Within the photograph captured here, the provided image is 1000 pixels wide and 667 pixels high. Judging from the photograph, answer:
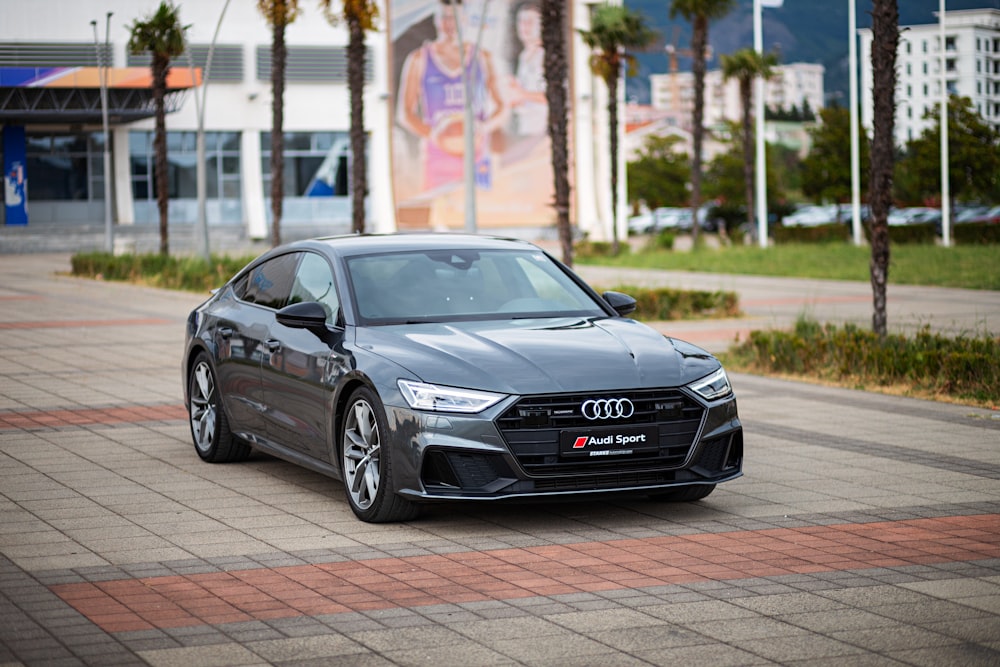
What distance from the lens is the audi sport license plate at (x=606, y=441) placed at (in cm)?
763

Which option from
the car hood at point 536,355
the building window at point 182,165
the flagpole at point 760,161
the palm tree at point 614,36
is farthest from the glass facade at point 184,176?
the car hood at point 536,355

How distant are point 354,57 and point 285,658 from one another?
31420mm

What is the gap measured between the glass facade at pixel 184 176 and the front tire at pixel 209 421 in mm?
59740

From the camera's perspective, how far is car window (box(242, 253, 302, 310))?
31.4 ft

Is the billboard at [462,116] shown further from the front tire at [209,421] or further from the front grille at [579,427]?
the front grille at [579,427]

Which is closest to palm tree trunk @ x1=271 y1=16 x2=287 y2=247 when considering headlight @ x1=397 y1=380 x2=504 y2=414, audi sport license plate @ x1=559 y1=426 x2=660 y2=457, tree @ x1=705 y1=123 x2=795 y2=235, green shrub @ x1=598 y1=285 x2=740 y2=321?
green shrub @ x1=598 y1=285 x2=740 y2=321

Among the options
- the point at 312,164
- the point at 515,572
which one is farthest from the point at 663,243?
the point at 515,572

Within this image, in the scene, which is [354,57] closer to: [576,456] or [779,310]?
[779,310]

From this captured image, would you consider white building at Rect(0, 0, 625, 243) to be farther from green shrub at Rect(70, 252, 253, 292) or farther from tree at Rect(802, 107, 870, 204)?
green shrub at Rect(70, 252, 253, 292)

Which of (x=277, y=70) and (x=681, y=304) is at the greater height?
(x=277, y=70)

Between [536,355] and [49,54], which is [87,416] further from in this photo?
[49,54]

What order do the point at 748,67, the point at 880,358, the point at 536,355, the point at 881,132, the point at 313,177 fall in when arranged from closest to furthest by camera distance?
the point at 536,355 → the point at 880,358 → the point at 881,132 → the point at 748,67 → the point at 313,177

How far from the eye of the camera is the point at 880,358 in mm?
14195

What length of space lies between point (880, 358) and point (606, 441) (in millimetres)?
7175
